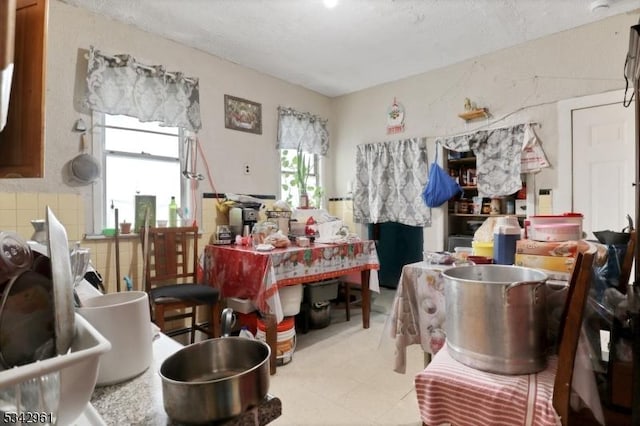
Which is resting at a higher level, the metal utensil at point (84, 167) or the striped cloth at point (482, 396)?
the metal utensil at point (84, 167)

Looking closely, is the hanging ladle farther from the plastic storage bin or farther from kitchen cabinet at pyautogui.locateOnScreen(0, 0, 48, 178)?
kitchen cabinet at pyautogui.locateOnScreen(0, 0, 48, 178)

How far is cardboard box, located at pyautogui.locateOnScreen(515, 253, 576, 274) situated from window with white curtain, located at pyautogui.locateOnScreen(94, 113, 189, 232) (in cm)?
285

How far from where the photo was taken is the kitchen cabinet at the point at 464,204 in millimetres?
3619

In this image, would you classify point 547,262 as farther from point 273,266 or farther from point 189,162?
point 189,162

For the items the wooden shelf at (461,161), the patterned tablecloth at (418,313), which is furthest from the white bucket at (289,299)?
the wooden shelf at (461,161)

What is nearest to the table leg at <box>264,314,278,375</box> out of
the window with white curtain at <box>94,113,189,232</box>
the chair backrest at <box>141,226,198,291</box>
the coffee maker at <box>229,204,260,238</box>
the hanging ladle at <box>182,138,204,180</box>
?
the chair backrest at <box>141,226,198,291</box>

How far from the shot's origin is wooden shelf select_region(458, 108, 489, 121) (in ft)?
11.3

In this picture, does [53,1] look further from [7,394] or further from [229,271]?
[7,394]

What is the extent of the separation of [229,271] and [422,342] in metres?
1.66

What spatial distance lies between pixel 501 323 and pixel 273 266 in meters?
1.70

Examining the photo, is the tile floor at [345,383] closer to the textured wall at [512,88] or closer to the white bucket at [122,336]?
the white bucket at [122,336]

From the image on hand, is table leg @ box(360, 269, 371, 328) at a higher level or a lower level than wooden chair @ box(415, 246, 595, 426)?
lower

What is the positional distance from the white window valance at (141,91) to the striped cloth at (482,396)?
289cm

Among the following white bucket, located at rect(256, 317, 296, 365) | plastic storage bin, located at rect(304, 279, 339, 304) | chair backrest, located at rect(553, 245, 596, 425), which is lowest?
white bucket, located at rect(256, 317, 296, 365)
